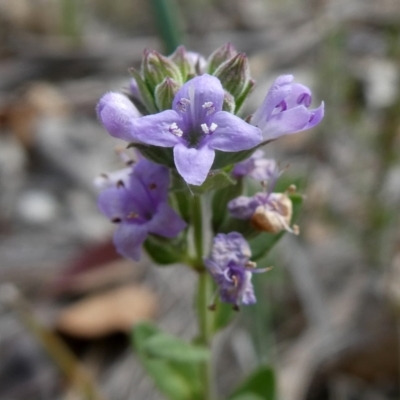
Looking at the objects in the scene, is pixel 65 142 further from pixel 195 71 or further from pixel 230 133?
pixel 230 133

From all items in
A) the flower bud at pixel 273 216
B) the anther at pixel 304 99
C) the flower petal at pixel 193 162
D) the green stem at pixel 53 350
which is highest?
the anther at pixel 304 99

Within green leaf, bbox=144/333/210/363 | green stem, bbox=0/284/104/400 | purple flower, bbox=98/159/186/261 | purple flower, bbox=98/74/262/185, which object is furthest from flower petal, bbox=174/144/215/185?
green stem, bbox=0/284/104/400

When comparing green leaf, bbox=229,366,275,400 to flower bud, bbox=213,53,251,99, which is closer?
flower bud, bbox=213,53,251,99

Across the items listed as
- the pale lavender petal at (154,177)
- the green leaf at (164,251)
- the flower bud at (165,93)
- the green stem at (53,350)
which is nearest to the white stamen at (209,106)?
the flower bud at (165,93)

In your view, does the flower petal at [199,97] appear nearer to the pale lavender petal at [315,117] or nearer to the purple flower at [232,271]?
the pale lavender petal at [315,117]

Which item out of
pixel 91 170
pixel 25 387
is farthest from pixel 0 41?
pixel 25 387

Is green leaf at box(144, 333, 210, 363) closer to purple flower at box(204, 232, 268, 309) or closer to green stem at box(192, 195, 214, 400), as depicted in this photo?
green stem at box(192, 195, 214, 400)

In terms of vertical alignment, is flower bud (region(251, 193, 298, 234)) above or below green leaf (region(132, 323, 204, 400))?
above

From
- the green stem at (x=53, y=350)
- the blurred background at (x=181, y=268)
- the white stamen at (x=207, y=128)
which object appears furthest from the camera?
the blurred background at (x=181, y=268)
